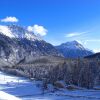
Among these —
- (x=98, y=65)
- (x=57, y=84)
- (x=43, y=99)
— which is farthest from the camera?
(x=98, y=65)

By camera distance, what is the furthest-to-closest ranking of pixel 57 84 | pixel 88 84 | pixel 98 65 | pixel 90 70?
pixel 98 65, pixel 90 70, pixel 88 84, pixel 57 84

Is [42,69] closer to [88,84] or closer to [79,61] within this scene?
[79,61]

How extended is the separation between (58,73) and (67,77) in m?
11.7

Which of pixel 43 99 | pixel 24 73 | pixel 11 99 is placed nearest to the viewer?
pixel 11 99

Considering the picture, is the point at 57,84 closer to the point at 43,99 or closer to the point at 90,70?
the point at 90,70

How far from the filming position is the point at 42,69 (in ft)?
605

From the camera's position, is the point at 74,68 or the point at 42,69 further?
the point at 42,69

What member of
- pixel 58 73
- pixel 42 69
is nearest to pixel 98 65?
pixel 58 73

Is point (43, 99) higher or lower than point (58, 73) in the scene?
lower

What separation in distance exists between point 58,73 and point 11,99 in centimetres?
13803

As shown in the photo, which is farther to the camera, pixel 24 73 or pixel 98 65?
A: pixel 24 73

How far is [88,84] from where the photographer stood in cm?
11925

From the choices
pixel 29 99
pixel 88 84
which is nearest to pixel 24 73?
pixel 88 84

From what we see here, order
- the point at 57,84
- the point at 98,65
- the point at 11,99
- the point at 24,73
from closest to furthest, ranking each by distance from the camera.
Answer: the point at 11,99
the point at 57,84
the point at 98,65
the point at 24,73
